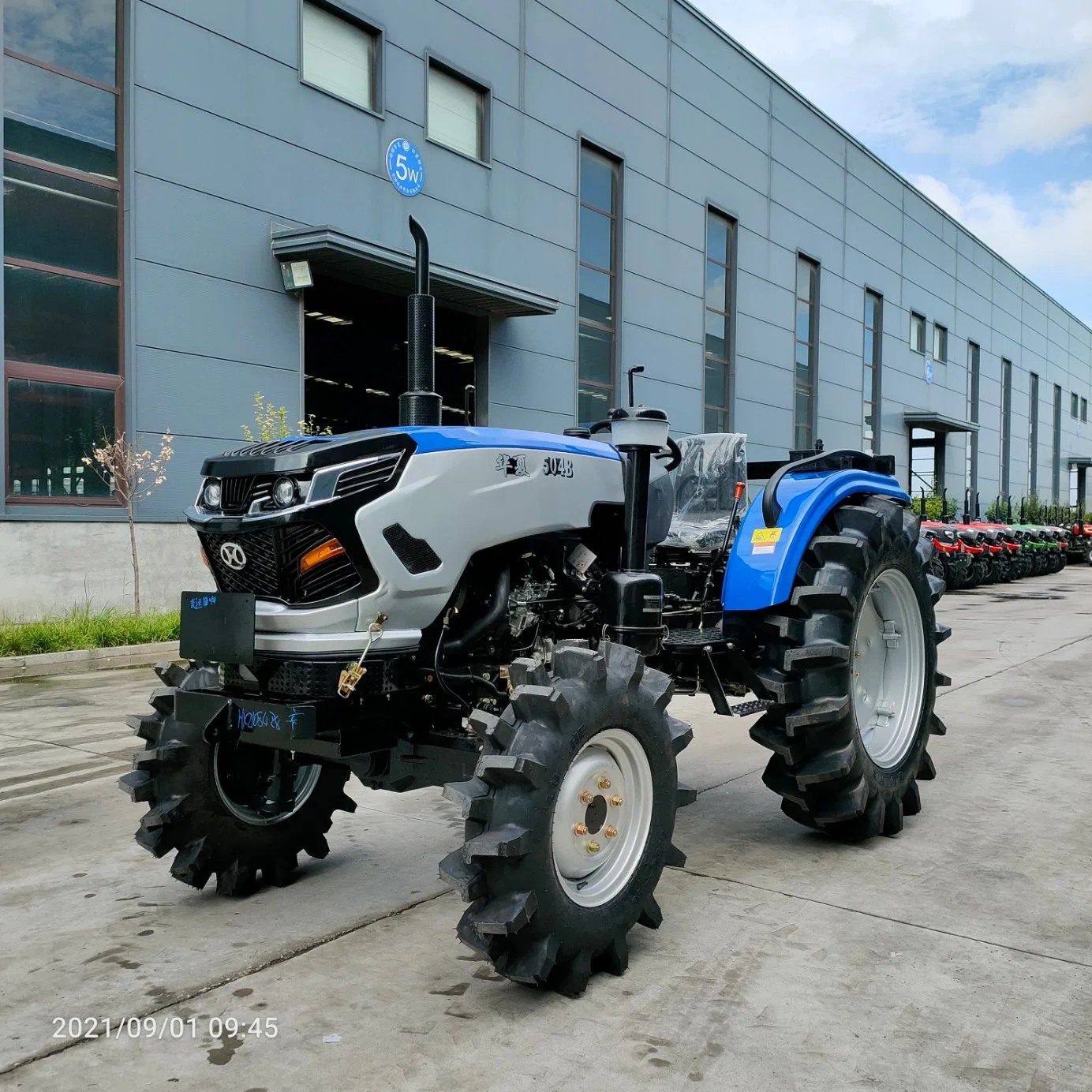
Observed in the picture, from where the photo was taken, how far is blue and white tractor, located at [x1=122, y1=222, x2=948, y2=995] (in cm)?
316

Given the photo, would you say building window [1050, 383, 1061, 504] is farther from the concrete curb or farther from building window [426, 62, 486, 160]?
the concrete curb

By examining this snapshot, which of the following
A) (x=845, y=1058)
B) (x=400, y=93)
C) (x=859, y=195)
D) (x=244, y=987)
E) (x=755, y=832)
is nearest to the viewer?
(x=845, y=1058)

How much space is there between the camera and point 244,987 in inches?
126

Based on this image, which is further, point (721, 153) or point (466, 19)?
point (721, 153)

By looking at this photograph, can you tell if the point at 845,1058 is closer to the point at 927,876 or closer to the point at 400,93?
the point at 927,876

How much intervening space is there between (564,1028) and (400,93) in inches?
584

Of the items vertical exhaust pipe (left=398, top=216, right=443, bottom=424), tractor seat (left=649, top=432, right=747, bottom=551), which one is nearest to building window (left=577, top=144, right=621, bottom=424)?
tractor seat (left=649, top=432, right=747, bottom=551)

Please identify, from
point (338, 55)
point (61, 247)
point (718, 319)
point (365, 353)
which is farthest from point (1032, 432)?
point (61, 247)

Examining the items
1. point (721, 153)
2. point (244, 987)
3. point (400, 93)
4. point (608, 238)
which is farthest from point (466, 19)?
point (244, 987)

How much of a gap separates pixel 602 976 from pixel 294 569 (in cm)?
159

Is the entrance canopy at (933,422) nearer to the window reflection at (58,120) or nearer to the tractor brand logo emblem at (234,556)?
the window reflection at (58,120)

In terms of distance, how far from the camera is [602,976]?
3.31m

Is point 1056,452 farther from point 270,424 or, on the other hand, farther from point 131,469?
point 131,469

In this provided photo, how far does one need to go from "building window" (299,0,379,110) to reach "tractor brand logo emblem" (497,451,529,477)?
1226cm
